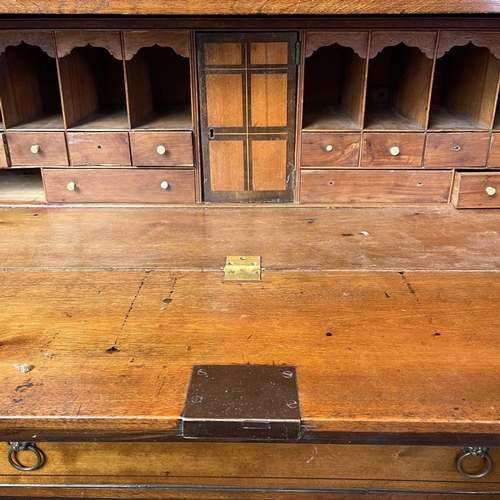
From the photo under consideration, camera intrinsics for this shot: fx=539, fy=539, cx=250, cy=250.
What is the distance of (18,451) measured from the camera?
2.81 feet

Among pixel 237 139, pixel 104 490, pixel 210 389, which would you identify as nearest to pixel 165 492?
pixel 104 490

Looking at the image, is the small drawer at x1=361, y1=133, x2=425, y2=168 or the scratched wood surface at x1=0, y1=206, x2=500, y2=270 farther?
the small drawer at x1=361, y1=133, x2=425, y2=168

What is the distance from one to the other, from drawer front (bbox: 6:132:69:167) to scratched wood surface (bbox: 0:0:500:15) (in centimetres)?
32

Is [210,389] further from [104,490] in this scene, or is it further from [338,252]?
[338,252]

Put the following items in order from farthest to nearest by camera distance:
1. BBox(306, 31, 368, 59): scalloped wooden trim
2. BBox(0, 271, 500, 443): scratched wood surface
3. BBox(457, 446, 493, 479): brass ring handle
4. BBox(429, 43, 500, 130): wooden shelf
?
BBox(429, 43, 500, 130): wooden shelf, BBox(306, 31, 368, 59): scalloped wooden trim, BBox(457, 446, 493, 479): brass ring handle, BBox(0, 271, 500, 443): scratched wood surface

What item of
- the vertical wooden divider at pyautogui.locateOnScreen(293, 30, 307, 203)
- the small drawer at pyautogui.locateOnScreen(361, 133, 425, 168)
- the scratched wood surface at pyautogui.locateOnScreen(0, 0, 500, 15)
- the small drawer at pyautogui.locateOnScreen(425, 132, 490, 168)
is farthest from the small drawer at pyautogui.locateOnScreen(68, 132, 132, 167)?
the small drawer at pyautogui.locateOnScreen(425, 132, 490, 168)

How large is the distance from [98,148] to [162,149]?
0.18 meters

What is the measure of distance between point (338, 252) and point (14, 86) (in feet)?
3.31

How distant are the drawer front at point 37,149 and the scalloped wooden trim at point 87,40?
221 millimetres

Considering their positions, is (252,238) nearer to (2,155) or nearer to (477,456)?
(477,456)

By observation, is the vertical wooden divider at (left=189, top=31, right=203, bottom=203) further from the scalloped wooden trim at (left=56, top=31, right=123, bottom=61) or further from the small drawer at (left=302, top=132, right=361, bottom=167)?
the small drawer at (left=302, top=132, right=361, bottom=167)

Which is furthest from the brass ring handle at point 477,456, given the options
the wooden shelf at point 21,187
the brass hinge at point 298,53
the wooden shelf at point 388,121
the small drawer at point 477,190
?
the wooden shelf at point 21,187

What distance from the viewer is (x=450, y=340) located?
2.76 ft

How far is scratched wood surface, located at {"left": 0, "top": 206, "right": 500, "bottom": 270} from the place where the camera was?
1123mm
